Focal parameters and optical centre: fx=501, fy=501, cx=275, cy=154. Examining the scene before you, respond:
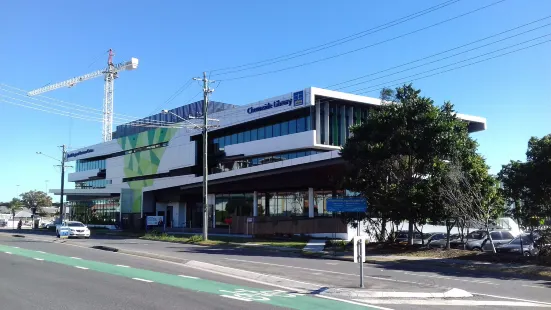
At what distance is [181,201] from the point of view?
63.2 metres

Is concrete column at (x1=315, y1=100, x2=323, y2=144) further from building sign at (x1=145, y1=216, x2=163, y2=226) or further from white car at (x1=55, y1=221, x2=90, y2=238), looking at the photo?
white car at (x1=55, y1=221, x2=90, y2=238)

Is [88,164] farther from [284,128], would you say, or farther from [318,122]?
[318,122]

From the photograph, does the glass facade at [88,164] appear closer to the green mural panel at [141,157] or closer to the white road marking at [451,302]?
the green mural panel at [141,157]

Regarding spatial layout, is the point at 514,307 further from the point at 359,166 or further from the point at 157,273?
the point at 359,166

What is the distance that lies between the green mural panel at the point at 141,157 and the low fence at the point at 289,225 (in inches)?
991

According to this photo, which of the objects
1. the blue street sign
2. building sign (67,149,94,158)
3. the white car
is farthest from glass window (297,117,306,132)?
building sign (67,149,94,158)

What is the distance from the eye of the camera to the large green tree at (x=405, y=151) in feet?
90.3

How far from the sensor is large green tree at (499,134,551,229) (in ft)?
72.0

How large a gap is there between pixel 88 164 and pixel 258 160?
48.8m

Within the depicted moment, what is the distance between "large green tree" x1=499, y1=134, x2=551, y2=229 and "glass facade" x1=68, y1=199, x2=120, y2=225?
185ft

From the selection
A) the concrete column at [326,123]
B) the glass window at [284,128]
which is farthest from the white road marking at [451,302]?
the glass window at [284,128]

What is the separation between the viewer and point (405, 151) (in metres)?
28.4

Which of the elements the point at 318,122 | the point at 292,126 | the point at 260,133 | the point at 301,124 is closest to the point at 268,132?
the point at 260,133

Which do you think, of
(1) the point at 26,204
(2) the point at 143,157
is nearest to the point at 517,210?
(2) the point at 143,157
